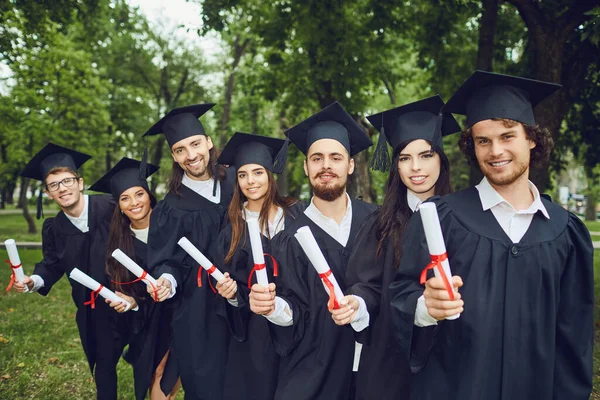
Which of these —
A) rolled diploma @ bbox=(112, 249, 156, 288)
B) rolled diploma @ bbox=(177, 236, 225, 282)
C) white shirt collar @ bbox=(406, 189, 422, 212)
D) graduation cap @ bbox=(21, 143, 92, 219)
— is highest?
graduation cap @ bbox=(21, 143, 92, 219)

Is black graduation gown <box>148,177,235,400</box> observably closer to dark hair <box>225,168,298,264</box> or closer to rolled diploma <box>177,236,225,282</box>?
dark hair <box>225,168,298,264</box>

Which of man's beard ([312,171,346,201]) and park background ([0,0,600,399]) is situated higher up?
park background ([0,0,600,399])

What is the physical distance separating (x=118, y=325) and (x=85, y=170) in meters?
14.4

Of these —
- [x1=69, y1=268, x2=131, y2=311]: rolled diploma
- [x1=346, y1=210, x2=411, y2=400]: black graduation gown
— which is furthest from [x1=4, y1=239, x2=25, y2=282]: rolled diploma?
[x1=346, y1=210, x2=411, y2=400]: black graduation gown

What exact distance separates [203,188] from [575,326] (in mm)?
2963

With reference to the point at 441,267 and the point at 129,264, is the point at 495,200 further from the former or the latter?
the point at 129,264

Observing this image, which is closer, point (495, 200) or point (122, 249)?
point (495, 200)

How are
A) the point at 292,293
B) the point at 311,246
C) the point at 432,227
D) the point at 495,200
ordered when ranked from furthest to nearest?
the point at 292,293, the point at 495,200, the point at 311,246, the point at 432,227

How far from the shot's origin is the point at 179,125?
4121 mm

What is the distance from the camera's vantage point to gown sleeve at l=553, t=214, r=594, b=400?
2121mm

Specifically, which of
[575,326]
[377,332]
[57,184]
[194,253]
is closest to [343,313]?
[377,332]

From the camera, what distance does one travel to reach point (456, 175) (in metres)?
14.7

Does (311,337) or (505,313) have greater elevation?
(505,313)

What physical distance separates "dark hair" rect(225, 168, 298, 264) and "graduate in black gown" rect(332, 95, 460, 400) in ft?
3.21
